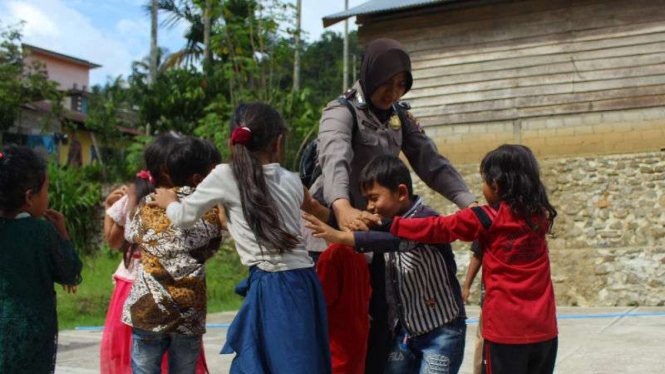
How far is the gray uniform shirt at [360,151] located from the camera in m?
3.03

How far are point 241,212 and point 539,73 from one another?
9.40 meters

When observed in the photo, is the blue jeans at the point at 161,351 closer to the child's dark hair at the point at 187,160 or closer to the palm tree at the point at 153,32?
the child's dark hair at the point at 187,160

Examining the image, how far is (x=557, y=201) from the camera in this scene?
34.2 feet

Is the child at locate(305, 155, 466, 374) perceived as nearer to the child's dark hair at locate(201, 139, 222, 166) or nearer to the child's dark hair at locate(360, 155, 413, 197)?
the child's dark hair at locate(360, 155, 413, 197)

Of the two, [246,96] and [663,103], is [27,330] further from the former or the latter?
[246,96]

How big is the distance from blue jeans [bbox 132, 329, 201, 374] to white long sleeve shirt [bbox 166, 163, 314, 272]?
25.6 inches

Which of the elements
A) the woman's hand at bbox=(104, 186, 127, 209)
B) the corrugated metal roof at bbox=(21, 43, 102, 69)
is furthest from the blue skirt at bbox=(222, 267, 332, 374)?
the corrugated metal roof at bbox=(21, 43, 102, 69)

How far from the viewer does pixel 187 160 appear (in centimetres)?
331

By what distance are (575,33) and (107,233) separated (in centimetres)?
900

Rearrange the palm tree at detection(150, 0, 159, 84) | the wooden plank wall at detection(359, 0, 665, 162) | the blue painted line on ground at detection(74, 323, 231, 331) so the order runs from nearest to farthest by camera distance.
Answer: the blue painted line on ground at detection(74, 323, 231, 331) < the wooden plank wall at detection(359, 0, 665, 162) < the palm tree at detection(150, 0, 159, 84)

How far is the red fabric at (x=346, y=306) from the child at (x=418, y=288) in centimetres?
16

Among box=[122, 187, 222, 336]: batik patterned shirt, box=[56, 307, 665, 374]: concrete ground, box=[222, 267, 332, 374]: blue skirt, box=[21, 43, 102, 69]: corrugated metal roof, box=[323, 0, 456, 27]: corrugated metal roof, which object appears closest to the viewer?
box=[222, 267, 332, 374]: blue skirt

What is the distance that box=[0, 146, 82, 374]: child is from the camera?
293 cm

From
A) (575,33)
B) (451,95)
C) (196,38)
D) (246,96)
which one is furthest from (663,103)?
(196,38)
